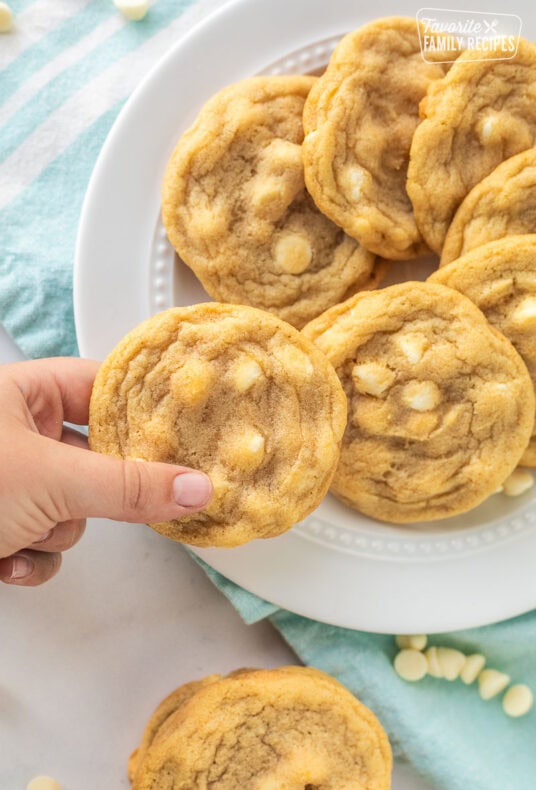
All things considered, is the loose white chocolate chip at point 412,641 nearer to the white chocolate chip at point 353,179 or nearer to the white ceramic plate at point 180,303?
the white ceramic plate at point 180,303

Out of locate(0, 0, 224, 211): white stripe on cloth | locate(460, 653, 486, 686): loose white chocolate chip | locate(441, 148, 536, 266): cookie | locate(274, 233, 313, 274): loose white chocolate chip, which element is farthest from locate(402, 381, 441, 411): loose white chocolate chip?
locate(0, 0, 224, 211): white stripe on cloth

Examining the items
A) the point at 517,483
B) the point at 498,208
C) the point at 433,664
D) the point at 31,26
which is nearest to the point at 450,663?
the point at 433,664

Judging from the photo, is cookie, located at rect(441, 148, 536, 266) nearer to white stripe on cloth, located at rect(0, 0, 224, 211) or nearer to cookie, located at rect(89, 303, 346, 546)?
cookie, located at rect(89, 303, 346, 546)

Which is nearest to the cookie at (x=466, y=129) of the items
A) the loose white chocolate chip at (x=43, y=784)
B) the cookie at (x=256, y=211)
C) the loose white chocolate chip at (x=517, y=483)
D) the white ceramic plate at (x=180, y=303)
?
the cookie at (x=256, y=211)

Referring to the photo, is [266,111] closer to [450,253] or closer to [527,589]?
[450,253]

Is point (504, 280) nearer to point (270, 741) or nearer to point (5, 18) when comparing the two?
point (270, 741)

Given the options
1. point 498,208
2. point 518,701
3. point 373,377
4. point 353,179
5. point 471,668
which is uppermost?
point 353,179

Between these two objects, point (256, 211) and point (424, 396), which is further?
point (256, 211)
